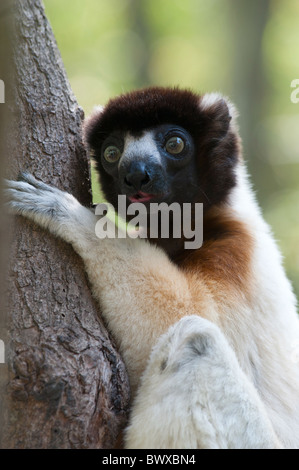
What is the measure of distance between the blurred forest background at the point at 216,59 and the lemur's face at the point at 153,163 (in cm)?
739

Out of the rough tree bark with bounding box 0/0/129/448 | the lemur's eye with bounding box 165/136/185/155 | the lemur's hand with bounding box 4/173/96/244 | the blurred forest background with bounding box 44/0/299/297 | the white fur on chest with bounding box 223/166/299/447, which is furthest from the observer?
the blurred forest background with bounding box 44/0/299/297

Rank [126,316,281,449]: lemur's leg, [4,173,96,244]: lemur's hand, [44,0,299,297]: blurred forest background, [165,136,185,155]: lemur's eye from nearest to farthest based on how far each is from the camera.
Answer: [126,316,281,449]: lemur's leg, [4,173,96,244]: lemur's hand, [165,136,185,155]: lemur's eye, [44,0,299,297]: blurred forest background

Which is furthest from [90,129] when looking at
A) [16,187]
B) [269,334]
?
[269,334]

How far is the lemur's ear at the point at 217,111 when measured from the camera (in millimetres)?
5449

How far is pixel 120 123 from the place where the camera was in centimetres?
534

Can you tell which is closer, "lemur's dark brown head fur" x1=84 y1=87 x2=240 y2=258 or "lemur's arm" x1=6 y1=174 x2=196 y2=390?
"lemur's arm" x1=6 y1=174 x2=196 y2=390

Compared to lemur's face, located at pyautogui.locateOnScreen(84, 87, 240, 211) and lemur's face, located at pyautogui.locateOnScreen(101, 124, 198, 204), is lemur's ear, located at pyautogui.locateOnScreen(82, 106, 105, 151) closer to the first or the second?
lemur's face, located at pyautogui.locateOnScreen(84, 87, 240, 211)

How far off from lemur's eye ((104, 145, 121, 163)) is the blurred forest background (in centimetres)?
Result: 755

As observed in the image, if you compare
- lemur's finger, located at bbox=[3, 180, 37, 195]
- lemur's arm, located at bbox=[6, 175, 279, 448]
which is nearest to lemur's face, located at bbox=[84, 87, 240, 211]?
lemur's arm, located at bbox=[6, 175, 279, 448]

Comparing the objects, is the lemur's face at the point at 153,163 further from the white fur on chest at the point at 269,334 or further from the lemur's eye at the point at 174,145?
the white fur on chest at the point at 269,334

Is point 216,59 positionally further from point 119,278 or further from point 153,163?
point 119,278

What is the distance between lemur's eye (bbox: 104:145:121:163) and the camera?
5.38 m

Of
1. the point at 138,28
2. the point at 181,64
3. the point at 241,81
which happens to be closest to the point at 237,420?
the point at 241,81

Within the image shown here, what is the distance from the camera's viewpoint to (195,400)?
388 centimetres
